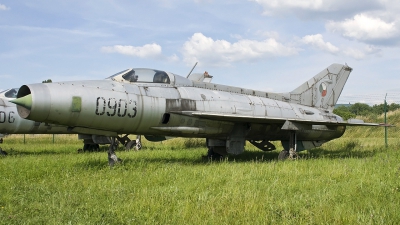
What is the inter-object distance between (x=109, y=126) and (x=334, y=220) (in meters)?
5.71

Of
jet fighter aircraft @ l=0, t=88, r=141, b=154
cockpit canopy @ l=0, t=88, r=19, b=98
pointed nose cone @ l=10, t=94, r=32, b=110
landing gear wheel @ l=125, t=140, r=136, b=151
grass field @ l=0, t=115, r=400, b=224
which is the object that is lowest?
landing gear wheel @ l=125, t=140, r=136, b=151

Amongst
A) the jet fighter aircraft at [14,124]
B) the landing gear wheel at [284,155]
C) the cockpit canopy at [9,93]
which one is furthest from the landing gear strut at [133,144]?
the landing gear wheel at [284,155]

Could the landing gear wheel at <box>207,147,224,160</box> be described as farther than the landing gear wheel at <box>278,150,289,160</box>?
Yes

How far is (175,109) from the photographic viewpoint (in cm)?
962

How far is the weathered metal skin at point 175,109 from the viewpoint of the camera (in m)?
7.86

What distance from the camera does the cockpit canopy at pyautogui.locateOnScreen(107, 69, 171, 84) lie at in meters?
9.45

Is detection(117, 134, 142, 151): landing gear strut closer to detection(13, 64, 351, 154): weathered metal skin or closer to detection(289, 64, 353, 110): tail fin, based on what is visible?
detection(13, 64, 351, 154): weathered metal skin

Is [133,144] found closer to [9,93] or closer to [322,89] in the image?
[9,93]

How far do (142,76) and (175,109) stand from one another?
3.99ft


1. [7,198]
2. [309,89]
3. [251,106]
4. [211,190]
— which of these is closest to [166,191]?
[211,190]

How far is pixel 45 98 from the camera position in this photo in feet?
24.6

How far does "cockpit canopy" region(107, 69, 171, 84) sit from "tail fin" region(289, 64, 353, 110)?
5.96m

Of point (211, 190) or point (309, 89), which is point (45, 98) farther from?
point (309, 89)

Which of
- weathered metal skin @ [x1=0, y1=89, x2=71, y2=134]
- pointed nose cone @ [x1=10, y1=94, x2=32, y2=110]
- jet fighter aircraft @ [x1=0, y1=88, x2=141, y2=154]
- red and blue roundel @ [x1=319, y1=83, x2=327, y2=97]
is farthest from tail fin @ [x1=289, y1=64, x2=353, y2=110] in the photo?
weathered metal skin @ [x1=0, y1=89, x2=71, y2=134]
